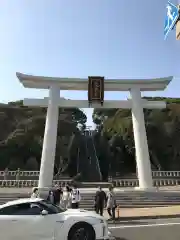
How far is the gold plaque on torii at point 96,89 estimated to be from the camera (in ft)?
77.6

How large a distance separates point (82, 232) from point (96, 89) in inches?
679

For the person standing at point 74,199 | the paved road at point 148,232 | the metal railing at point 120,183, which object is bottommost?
the paved road at point 148,232

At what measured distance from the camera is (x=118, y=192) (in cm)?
2089

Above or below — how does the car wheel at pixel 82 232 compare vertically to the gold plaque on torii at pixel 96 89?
below

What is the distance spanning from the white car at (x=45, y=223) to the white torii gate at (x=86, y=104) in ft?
48.1

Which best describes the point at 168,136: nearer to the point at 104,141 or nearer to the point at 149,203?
the point at 104,141

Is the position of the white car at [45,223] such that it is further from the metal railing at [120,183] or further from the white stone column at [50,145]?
the metal railing at [120,183]

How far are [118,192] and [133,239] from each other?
12.2 metres

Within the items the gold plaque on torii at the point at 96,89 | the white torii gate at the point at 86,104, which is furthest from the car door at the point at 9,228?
the gold plaque on torii at the point at 96,89

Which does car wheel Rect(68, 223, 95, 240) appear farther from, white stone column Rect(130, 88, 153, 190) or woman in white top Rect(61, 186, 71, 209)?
white stone column Rect(130, 88, 153, 190)

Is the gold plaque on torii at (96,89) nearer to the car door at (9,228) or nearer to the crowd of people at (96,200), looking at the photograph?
the crowd of people at (96,200)

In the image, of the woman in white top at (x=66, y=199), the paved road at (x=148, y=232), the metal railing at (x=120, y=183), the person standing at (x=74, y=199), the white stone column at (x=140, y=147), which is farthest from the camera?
the metal railing at (x=120, y=183)

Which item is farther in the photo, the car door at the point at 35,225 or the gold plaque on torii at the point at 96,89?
the gold plaque on torii at the point at 96,89

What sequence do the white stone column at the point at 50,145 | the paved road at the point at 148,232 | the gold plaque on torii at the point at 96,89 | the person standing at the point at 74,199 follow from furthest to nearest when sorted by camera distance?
the gold plaque on torii at the point at 96,89, the white stone column at the point at 50,145, the person standing at the point at 74,199, the paved road at the point at 148,232
